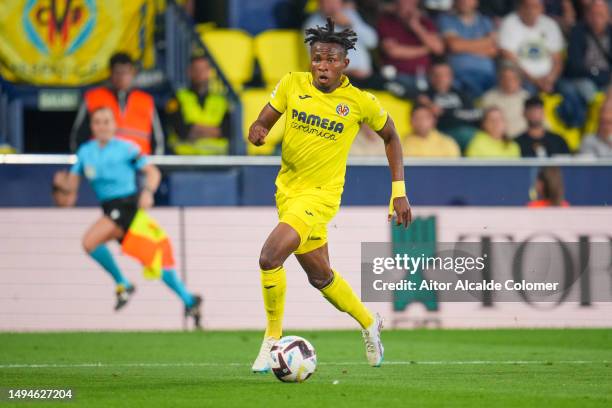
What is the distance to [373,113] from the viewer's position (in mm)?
9055

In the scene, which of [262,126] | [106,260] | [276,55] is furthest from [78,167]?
[262,126]

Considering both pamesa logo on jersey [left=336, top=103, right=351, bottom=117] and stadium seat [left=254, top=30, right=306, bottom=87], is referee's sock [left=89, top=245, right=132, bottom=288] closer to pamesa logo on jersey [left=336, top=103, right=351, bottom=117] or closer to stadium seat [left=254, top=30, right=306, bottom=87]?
stadium seat [left=254, top=30, right=306, bottom=87]

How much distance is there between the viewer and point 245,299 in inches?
547

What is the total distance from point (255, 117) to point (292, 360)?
830cm

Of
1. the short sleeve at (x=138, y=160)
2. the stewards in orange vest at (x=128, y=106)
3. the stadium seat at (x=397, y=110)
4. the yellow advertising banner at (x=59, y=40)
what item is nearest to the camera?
the short sleeve at (x=138, y=160)

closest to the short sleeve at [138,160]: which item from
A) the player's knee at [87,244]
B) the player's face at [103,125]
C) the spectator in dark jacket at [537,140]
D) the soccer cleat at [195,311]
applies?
the player's face at [103,125]

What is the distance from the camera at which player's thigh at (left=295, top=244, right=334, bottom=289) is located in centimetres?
907

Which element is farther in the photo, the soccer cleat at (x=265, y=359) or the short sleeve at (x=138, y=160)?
the short sleeve at (x=138, y=160)

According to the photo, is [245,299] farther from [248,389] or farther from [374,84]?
[248,389]

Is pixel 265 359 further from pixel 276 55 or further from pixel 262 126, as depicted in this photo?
pixel 276 55

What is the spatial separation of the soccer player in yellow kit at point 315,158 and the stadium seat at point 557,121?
9.02m

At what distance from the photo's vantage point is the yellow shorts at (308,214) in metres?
8.72

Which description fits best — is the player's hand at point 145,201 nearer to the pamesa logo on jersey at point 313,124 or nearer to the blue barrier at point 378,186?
the blue barrier at point 378,186

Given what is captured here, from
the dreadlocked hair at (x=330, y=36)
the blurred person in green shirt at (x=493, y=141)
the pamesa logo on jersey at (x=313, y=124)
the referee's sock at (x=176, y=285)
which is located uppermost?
the dreadlocked hair at (x=330, y=36)
